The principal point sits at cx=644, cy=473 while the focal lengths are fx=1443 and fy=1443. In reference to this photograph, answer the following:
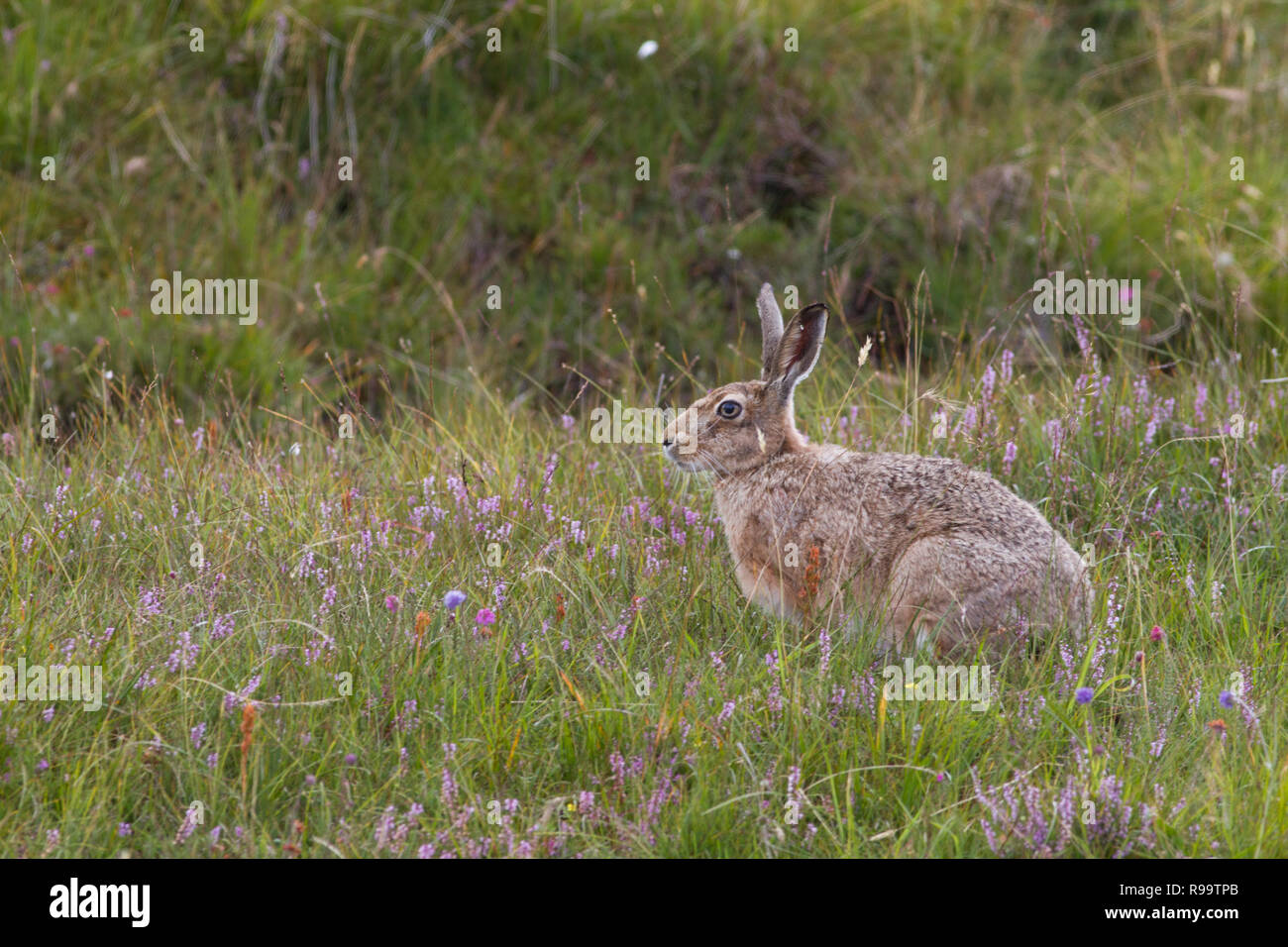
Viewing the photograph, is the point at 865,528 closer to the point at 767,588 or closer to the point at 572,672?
the point at 767,588

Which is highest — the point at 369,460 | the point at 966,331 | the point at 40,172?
the point at 40,172

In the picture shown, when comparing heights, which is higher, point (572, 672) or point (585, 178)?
point (585, 178)

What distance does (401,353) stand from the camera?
8.91 meters

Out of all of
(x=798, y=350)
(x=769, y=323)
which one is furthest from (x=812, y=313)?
(x=769, y=323)

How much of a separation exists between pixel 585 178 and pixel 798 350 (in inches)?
165

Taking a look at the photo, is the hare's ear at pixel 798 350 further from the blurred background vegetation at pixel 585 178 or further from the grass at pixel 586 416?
the blurred background vegetation at pixel 585 178

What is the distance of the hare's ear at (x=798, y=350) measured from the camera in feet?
18.8

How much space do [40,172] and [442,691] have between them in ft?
20.2

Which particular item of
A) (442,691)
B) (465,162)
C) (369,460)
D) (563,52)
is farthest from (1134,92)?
(442,691)

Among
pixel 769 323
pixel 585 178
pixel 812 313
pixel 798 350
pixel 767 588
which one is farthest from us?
pixel 585 178

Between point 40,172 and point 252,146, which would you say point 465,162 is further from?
point 40,172

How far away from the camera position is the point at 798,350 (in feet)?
19.3

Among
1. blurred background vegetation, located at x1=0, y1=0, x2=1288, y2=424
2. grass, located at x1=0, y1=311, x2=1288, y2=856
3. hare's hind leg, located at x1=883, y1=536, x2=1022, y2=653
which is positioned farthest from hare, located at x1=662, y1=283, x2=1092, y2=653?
blurred background vegetation, located at x1=0, y1=0, x2=1288, y2=424

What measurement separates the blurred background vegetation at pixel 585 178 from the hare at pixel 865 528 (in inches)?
97.8
